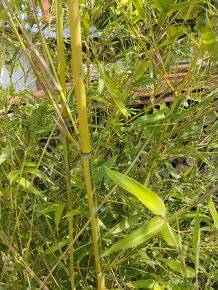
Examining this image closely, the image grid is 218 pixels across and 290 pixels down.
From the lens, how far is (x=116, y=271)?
1.20 m

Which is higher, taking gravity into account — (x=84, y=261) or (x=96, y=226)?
(x=96, y=226)

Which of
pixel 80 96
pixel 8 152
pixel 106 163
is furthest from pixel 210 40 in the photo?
pixel 8 152

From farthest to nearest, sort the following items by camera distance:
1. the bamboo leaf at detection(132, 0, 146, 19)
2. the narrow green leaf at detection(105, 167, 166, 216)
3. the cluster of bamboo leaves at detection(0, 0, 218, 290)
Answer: the cluster of bamboo leaves at detection(0, 0, 218, 290)
the bamboo leaf at detection(132, 0, 146, 19)
the narrow green leaf at detection(105, 167, 166, 216)

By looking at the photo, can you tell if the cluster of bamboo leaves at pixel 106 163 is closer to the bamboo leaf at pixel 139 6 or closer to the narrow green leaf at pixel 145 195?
the bamboo leaf at pixel 139 6

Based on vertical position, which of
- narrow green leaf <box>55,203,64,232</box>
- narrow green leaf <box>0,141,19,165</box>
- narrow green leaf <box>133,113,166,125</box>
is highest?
narrow green leaf <box>0,141,19,165</box>

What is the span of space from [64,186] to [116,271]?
0.28 meters

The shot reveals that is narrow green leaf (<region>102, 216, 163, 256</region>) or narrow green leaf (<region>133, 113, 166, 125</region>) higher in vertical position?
narrow green leaf (<region>133, 113, 166, 125</region>)

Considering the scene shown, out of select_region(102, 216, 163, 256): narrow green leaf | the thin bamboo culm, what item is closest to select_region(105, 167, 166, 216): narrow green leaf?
select_region(102, 216, 163, 256): narrow green leaf

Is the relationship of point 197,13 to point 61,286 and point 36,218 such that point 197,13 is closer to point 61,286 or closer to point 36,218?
point 36,218

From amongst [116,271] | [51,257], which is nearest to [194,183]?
[116,271]

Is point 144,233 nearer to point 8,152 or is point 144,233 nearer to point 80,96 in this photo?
point 80,96

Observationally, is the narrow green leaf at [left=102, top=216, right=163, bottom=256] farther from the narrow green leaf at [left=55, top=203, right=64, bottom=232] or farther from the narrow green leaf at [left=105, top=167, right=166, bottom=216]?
the narrow green leaf at [left=55, top=203, right=64, bottom=232]

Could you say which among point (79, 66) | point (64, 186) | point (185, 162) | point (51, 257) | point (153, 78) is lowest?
point (185, 162)

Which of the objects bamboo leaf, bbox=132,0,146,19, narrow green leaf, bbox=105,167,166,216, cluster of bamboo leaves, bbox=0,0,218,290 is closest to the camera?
narrow green leaf, bbox=105,167,166,216
